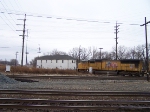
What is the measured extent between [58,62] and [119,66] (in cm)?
4715

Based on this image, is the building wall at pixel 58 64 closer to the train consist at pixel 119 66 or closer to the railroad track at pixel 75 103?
the train consist at pixel 119 66

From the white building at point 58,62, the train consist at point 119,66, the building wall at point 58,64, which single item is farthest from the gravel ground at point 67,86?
the building wall at point 58,64

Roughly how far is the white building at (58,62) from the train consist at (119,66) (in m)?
37.8

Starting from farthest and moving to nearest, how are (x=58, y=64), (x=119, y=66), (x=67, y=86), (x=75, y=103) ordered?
(x=58, y=64)
(x=119, y=66)
(x=67, y=86)
(x=75, y=103)

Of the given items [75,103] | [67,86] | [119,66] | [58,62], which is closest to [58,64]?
[58,62]

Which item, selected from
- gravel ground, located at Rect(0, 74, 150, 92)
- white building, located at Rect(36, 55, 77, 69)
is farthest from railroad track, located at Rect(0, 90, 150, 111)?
white building, located at Rect(36, 55, 77, 69)

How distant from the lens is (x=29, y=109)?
7.74 metres

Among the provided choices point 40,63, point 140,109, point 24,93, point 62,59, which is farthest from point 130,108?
point 40,63

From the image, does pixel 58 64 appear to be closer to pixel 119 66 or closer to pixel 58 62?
pixel 58 62

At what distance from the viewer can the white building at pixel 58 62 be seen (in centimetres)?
8081

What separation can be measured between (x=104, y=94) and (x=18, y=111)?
17.9 ft

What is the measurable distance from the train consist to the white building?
1489 inches

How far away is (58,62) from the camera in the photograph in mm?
82500

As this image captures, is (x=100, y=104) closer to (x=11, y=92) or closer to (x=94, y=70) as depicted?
(x=11, y=92)
